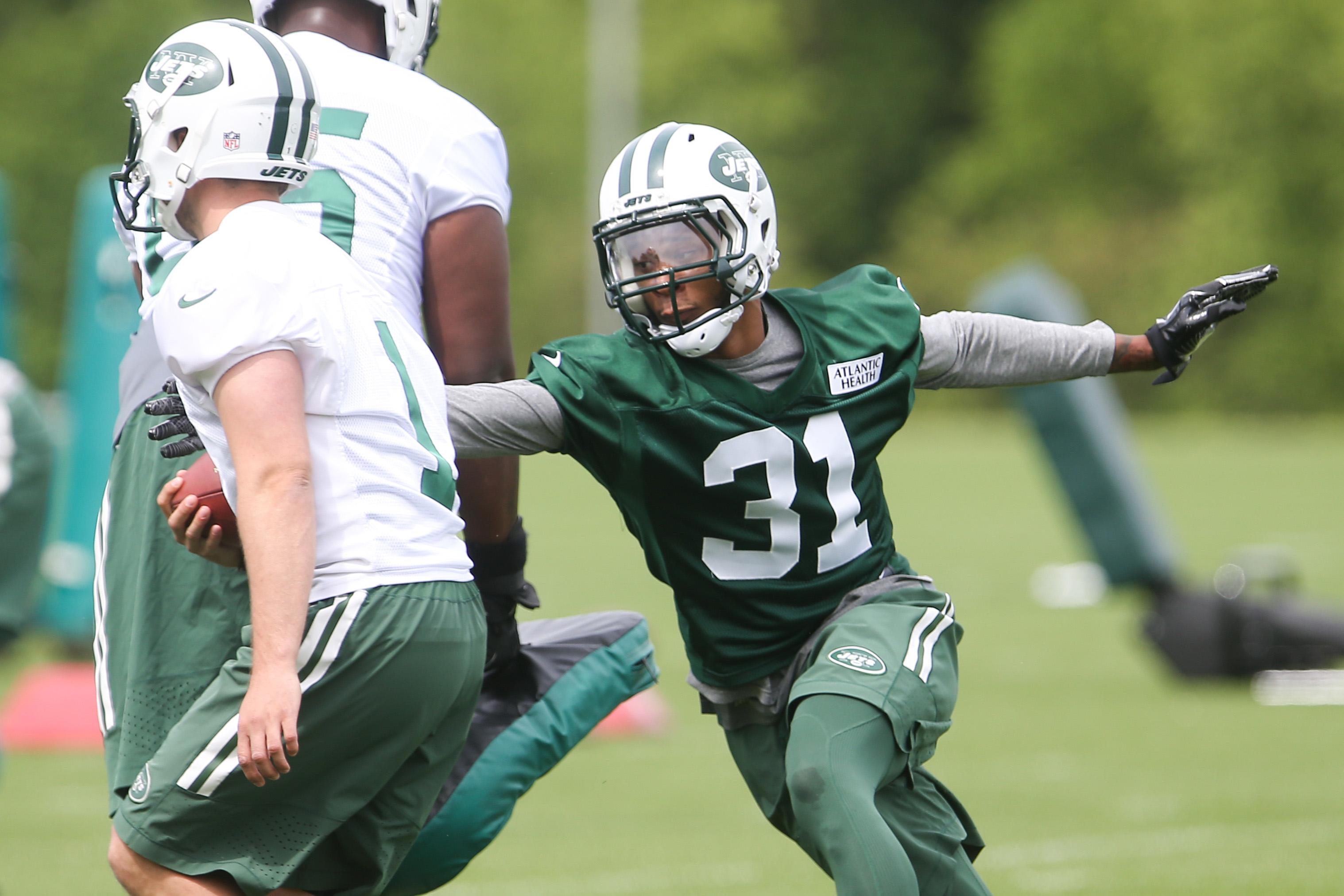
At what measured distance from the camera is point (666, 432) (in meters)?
3.42

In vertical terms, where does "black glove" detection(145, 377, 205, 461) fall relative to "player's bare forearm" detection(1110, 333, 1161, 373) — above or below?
above

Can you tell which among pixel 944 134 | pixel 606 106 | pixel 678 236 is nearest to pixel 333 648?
pixel 678 236

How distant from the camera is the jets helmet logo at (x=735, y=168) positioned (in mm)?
3551

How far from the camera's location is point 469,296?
11.1 feet

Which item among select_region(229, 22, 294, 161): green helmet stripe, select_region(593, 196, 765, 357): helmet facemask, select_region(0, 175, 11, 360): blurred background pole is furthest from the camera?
select_region(0, 175, 11, 360): blurred background pole

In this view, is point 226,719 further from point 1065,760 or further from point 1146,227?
point 1146,227

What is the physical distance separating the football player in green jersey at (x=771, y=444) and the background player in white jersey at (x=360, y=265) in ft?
0.62

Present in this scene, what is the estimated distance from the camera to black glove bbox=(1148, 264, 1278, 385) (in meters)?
3.66

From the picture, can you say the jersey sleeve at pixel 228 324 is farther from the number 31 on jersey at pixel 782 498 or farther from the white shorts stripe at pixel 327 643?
the number 31 on jersey at pixel 782 498

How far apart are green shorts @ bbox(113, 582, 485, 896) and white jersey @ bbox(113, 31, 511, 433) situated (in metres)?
0.66

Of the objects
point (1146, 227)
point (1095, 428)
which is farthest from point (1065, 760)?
point (1146, 227)

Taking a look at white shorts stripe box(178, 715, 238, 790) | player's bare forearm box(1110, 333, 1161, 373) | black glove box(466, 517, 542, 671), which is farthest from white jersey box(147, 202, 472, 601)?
player's bare forearm box(1110, 333, 1161, 373)

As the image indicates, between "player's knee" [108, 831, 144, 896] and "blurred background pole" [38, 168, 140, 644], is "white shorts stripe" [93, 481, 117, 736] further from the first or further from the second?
"blurred background pole" [38, 168, 140, 644]

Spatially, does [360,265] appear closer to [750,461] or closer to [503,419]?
[503,419]
